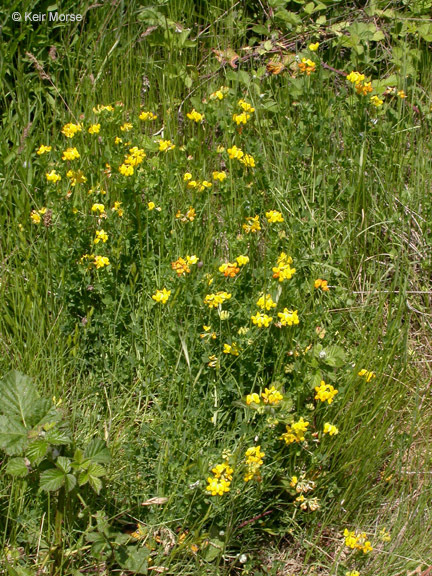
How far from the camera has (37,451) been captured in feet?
6.40

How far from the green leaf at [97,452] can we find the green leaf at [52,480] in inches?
4.1

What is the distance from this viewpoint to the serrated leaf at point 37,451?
1940mm

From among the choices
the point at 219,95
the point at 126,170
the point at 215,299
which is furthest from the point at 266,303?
the point at 219,95

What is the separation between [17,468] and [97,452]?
24 cm

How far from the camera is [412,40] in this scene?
3.73 meters

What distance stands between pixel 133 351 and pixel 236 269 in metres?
0.52

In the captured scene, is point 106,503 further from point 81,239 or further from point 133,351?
point 81,239

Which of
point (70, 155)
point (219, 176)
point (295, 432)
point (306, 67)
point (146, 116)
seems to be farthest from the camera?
point (306, 67)

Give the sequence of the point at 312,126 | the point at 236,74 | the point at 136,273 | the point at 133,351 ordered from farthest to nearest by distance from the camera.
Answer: the point at 236,74
the point at 312,126
the point at 136,273
the point at 133,351

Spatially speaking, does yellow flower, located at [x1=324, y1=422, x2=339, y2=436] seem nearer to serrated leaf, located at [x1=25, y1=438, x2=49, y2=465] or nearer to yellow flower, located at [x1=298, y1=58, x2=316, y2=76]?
serrated leaf, located at [x1=25, y1=438, x2=49, y2=465]

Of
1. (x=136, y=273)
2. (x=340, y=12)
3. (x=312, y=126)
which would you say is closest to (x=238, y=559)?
(x=136, y=273)

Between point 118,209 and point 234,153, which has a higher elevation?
point 234,153

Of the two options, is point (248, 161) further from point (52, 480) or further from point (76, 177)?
point (52, 480)

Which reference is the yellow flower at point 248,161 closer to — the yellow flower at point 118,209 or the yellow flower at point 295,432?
the yellow flower at point 118,209
